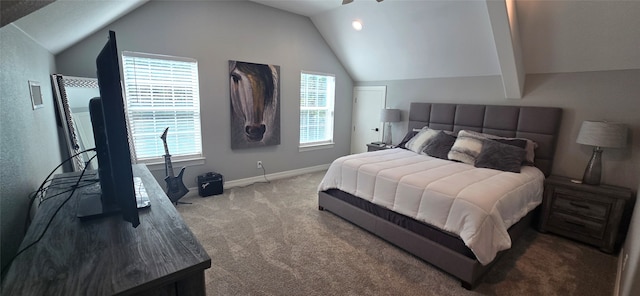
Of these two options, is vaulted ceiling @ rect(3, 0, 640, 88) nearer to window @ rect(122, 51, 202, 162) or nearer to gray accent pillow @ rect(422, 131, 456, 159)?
window @ rect(122, 51, 202, 162)

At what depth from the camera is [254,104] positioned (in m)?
4.23

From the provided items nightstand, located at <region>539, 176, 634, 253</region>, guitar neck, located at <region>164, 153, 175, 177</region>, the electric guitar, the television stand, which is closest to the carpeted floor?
nightstand, located at <region>539, 176, 634, 253</region>

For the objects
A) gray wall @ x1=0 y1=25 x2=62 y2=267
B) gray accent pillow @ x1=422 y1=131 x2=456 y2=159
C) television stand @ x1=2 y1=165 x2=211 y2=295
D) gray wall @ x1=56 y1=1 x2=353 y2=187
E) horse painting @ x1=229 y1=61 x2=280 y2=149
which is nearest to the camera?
television stand @ x1=2 y1=165 x2=211 y2=295

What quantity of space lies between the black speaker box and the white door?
2864 millimetres

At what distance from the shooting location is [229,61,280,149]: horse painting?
13.3 feet

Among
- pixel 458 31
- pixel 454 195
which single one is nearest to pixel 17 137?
pixel 454 195

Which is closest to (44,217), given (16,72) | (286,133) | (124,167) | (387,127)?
(124,167)

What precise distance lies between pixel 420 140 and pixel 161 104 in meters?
3.52

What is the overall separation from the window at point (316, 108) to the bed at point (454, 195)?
1794 mm

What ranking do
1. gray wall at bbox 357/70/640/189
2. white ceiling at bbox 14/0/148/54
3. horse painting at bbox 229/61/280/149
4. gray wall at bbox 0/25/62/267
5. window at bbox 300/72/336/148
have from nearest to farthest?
gray wall at bbox 0/25/62/267
white ceiling at bbox 14/0/148/54
gray wall at bbox 357/70/640/189
horse painting at bbox 229/61/280/149
window at bbox 300/72/336/148

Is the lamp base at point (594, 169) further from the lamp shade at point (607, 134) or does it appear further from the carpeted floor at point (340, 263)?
the carpeted floor at point (340, 263)

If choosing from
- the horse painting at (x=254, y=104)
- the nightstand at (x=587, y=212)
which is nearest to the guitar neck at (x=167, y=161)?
the horse painting at (x=254, y=104)

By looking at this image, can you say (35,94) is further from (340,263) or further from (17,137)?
(340,263)

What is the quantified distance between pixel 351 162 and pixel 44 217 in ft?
8.14
